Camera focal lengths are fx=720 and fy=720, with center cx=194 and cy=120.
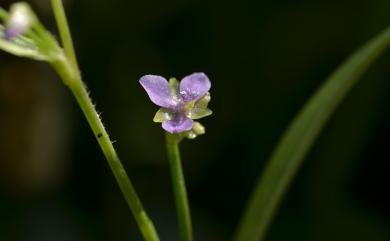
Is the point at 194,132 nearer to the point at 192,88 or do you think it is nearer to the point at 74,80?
the point at 192,88

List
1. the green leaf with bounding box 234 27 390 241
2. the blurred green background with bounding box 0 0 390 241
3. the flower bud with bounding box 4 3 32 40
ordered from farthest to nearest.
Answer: the blurred green background with bounding box 0 0 390 241
the green leaf with bounding box 234 27 390 241
the flower bud with bounding box 4 3 32 40

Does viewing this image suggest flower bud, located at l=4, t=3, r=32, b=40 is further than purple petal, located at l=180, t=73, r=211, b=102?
No

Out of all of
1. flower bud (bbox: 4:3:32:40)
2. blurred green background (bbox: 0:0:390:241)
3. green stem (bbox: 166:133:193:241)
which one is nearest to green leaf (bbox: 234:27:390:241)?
green stem (bbox: 166:133:193:241)

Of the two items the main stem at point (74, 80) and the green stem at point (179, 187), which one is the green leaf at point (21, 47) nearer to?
the main stem at point (74, 80)

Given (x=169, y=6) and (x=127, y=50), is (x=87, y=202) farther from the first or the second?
(x=169, y=6)

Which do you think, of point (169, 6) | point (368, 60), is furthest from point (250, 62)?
point (368, 60)

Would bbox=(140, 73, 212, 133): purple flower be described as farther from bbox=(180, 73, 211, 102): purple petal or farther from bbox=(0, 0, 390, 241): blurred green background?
bbox=(0, 0, 390, 241): blurred green background

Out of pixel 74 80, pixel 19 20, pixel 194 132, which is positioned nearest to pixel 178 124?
pixel 194 132

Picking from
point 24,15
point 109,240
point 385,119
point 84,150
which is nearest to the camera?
point 24,15
